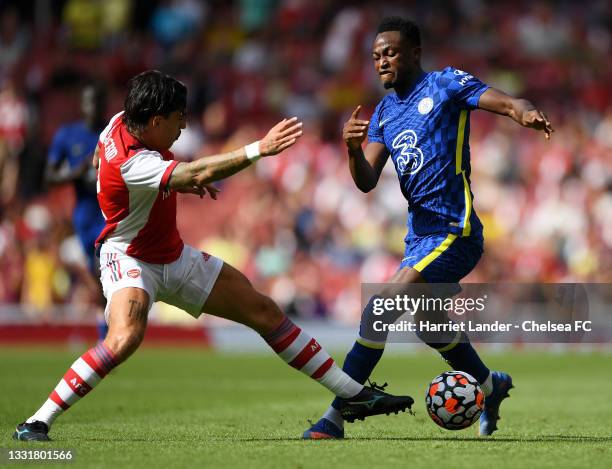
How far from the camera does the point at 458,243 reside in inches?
315

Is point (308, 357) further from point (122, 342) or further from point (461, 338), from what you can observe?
point (122, 342)

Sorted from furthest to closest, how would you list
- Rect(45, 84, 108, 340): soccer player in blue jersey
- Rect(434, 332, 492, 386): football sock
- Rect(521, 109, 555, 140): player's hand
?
1. Rect(45, 84, 108, 340): soccer player in blue jersey
2. Rect(434, 332, 492, 386): football sock
3. Rect(521, 109, 555, 140): player's hand

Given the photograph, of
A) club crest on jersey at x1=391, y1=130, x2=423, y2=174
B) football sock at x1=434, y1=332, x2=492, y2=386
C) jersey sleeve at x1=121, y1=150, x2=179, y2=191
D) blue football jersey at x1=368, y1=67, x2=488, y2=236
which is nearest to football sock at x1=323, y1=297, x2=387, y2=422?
football sock at x1=434, y1=332, x2=492, y2=386

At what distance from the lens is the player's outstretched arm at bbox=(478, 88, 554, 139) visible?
284 inches

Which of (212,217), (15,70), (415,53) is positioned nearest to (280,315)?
(415,53)

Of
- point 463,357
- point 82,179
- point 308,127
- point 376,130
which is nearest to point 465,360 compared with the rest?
point 463,357

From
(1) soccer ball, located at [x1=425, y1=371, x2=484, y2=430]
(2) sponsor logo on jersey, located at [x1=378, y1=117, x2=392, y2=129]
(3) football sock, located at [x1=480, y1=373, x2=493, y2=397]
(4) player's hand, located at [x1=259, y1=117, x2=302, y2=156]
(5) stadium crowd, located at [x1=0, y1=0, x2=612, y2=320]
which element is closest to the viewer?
(4) player's hand, located at [x1=259, y1=117, x2=302, y2=156]

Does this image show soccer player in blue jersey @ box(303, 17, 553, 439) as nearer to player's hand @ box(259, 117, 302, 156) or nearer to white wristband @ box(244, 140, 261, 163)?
player's hand @ box(259, 117, 302, 156)

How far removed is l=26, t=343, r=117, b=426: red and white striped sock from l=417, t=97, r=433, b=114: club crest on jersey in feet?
8.84

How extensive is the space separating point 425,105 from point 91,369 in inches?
113

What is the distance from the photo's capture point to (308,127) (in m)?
23.7

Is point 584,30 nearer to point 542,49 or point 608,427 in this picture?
point 542,49

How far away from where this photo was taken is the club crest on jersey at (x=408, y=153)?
26.5 feet

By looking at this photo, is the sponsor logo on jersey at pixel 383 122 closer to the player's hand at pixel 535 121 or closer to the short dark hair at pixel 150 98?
the player's hand at pixel 535 121
